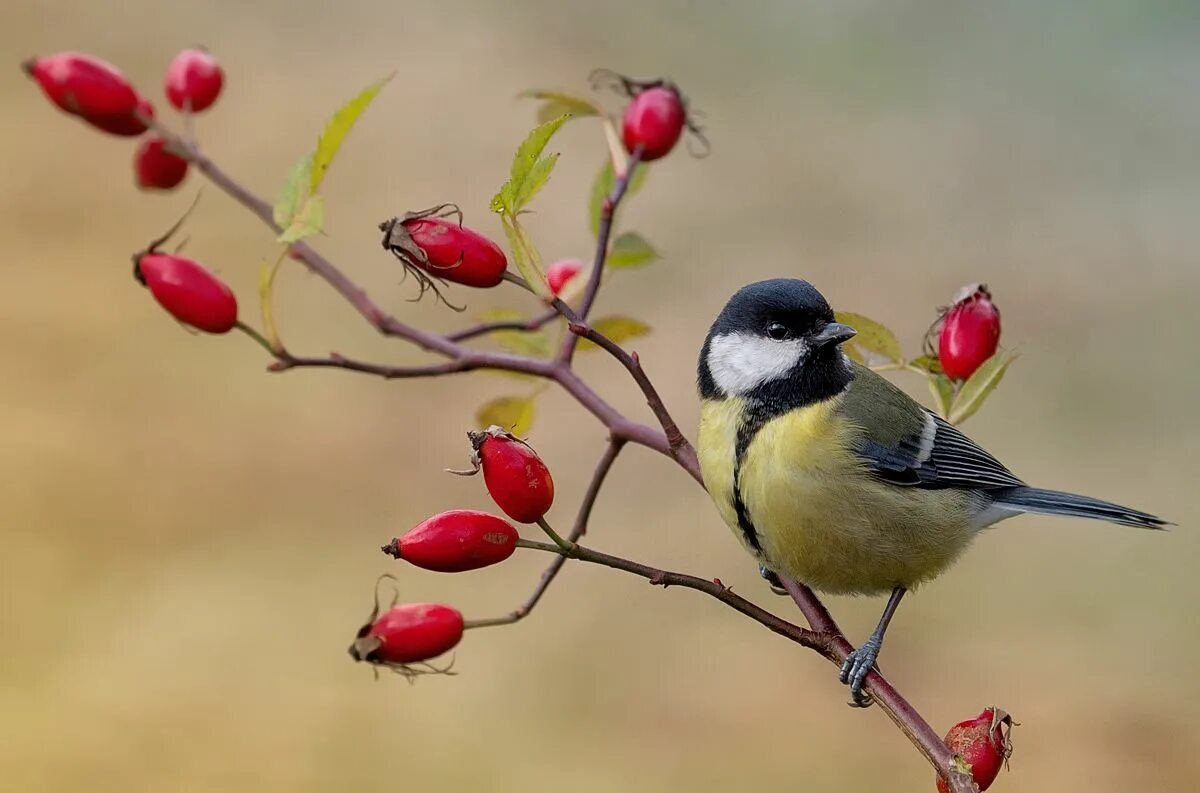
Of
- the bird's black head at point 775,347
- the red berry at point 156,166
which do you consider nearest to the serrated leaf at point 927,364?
the bird's black head at point 775,347

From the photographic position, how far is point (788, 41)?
7824 millimetres

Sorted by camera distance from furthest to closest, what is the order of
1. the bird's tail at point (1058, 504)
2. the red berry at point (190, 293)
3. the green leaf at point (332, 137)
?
1. the bird's tail at point (1058, 504)
2. the red berry at point (190, 293)
3. the green leaf at point (332, 137)

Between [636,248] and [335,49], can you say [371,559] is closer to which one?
[636,248]

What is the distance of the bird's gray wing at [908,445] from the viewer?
2439 millimetres

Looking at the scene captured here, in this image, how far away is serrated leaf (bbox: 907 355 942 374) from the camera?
1922 mm

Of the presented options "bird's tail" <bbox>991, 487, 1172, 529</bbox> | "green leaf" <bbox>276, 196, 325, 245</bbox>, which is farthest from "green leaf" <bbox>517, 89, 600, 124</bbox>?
"bird's tail" <bbox>991, 487, 1172, 529</bbox>

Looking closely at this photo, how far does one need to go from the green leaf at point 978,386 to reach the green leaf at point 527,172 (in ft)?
2.42

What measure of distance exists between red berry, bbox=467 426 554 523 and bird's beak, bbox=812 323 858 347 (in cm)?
81

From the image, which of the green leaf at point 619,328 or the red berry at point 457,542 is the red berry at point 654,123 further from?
the red berry at point 457,542

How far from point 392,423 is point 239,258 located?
1.32 meters

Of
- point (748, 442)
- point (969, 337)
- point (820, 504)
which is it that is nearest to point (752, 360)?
point (748, 442)

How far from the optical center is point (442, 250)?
1.56 m

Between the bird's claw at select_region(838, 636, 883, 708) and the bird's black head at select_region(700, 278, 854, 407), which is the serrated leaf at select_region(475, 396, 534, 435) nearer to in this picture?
the bird's black head at select_region(700, 278, 854, 407)

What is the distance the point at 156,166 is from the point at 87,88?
0.21 m
